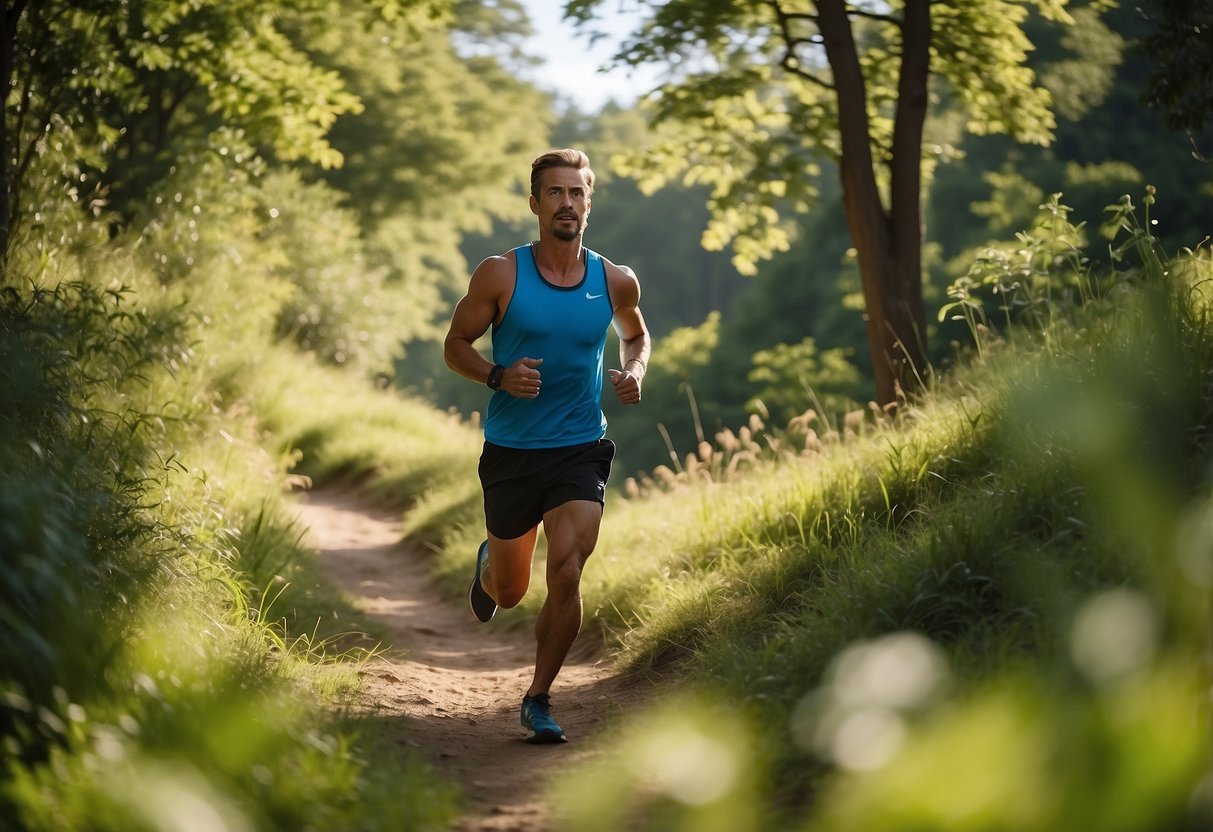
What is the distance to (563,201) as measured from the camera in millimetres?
5379

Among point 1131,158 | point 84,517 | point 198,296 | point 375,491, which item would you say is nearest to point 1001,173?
point 1131,158

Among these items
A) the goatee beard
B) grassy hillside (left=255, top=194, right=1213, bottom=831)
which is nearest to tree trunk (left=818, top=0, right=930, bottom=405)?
grassy hillside (left=255, top=194, right=1213, bottom=831)

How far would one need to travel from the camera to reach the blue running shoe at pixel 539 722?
4.89 metres

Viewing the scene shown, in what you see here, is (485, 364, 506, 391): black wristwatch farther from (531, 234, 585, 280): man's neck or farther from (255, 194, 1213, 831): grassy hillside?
(255, 194, 1213, 831): grassy hillside

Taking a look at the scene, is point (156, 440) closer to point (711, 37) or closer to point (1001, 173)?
point (711, 37)

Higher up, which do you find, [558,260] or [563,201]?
[563,201]

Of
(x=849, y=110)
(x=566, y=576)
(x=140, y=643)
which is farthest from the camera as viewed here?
(x=849, y=110)

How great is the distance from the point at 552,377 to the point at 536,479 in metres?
0.48

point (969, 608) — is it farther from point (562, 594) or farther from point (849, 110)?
point (849, 110)

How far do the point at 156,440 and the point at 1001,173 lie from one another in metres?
26.1

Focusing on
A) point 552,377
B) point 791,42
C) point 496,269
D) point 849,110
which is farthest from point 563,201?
point 791,42

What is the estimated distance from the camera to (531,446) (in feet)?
17.5

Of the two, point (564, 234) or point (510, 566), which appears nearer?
point (564, 234)

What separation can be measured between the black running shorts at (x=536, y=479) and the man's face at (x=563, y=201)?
1.00 metres
